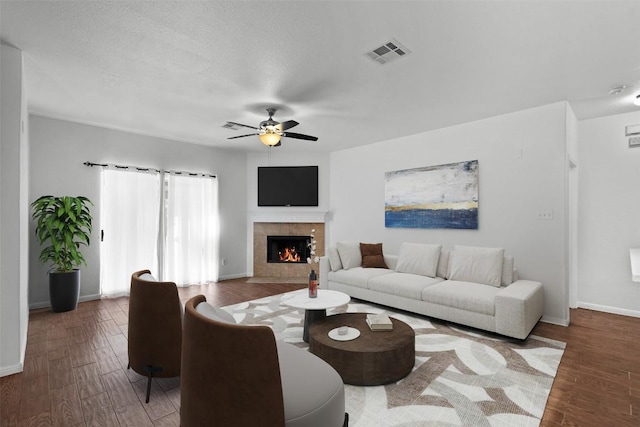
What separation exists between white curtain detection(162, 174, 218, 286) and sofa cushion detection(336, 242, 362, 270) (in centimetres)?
272

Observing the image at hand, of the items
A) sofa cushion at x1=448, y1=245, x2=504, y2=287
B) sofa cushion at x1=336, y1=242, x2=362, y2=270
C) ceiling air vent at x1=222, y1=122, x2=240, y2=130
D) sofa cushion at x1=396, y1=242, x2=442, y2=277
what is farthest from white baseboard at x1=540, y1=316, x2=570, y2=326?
ceiling air vent at x1=222, y1=122, x2=240, y2=130

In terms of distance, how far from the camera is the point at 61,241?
165 inches

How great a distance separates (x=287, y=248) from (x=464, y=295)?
4.12 m

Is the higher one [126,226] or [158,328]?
[126,226]

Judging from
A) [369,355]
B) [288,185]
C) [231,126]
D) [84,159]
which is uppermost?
[231,126]

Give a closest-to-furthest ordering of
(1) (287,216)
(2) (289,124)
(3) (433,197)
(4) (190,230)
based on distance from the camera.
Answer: (2) (289,124)
(3) (433,197)
(4) (190,230)
(1) (287,216)

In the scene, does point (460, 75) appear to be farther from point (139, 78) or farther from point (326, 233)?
point (326, 233)

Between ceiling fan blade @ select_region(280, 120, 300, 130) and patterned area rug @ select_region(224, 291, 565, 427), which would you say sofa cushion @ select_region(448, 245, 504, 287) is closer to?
patterned area rug @ select_region(224, 291, 565, 427)

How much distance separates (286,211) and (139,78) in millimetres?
4047

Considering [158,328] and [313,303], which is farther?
[313,303]

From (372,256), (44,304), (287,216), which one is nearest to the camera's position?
(44,304)

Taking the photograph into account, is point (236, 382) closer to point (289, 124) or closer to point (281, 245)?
point (289, 124)

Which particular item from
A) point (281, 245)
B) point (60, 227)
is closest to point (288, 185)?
point (281, 245)

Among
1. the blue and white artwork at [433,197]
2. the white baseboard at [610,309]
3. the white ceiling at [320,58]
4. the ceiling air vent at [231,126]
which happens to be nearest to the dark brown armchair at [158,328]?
the white ceiling at [320,58]
